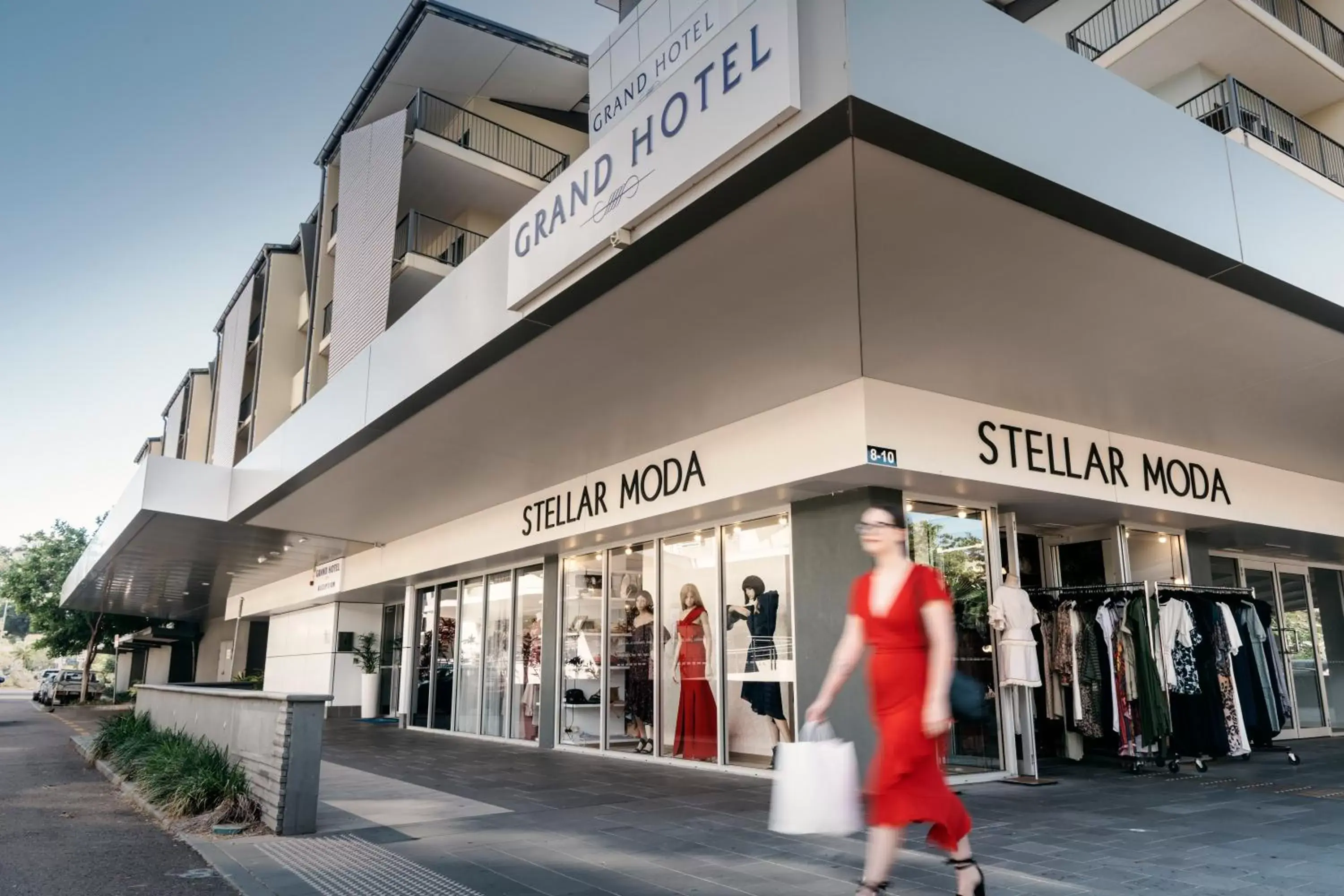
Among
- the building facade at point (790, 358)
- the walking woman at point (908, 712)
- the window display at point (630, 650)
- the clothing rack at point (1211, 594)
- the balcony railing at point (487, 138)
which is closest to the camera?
the walking woman at point (908, 712)

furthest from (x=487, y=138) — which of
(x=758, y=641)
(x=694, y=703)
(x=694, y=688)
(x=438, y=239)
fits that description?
(x=758, y=641)

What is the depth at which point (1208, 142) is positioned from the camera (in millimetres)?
6098

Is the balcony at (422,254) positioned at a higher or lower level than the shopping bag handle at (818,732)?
higher

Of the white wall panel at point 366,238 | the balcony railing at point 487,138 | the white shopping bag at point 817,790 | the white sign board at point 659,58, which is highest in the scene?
the balcony railing at point 487,138

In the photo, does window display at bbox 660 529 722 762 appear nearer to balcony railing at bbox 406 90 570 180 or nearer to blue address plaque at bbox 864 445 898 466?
blue address plaque at bbox 864 445 898 466

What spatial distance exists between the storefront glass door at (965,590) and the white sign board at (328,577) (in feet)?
45.7

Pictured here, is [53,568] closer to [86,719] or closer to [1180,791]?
[86,719]

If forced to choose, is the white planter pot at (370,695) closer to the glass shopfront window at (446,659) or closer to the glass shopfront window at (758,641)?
the glass shopfront window at (446,659)

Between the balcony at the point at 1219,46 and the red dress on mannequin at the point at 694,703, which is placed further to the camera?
the balcony at the point at 1219,46

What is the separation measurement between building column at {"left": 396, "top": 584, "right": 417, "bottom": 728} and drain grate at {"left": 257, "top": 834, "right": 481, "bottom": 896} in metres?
12.0

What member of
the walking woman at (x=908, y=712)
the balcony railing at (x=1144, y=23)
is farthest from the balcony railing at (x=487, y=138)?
the walking woman at (x=908, y=712)

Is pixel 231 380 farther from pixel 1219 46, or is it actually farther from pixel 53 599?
pixel 1219 46

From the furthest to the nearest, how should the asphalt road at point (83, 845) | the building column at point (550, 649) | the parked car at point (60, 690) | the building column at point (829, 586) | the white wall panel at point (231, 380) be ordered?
the parked car at point (60, 690), the white wall panel at point (231, 380), the building column at point (550, 649), the building column at point (829, 586), the asphalt road at point (83, 845)

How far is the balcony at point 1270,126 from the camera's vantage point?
41.4 feet
